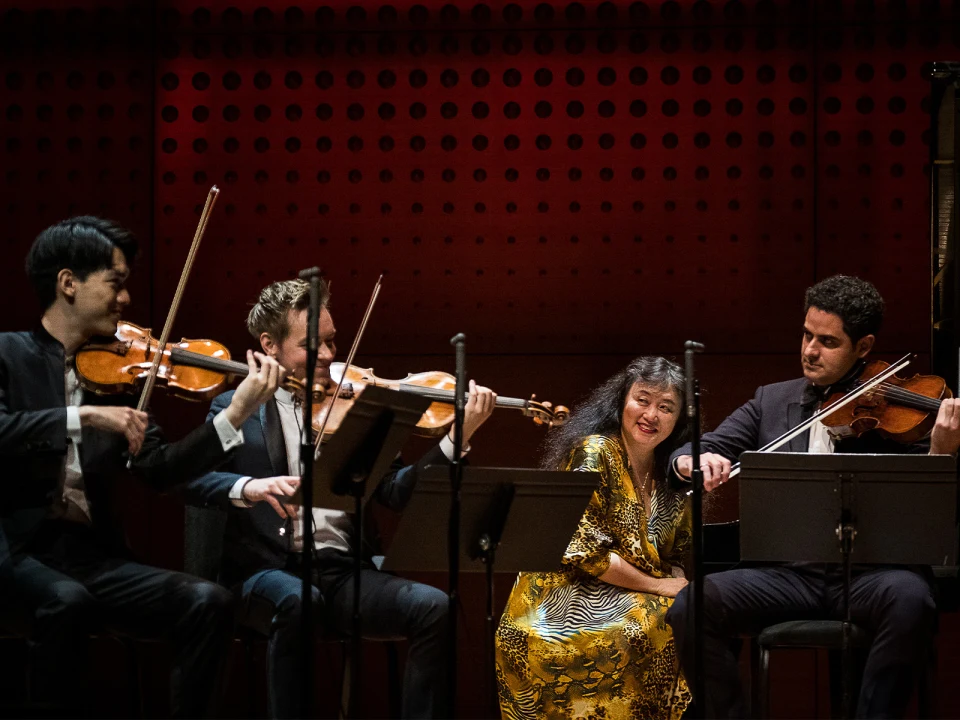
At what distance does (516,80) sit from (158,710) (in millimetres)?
2693

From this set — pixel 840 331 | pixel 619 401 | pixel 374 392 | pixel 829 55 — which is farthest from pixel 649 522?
pixel 829 55

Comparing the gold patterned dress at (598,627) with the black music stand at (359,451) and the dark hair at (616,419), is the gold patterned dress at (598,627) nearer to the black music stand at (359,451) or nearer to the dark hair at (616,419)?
the dark hair at (616,419)

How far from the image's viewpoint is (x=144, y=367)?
123 inches

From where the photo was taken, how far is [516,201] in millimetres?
4379

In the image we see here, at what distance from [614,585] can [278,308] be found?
50.0 inches

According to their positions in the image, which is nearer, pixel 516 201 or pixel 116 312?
pixel 116 312

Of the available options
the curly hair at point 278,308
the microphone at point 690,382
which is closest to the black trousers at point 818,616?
the microphone at point 690,382

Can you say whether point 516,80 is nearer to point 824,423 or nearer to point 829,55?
point 829,55

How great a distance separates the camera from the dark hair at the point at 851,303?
3.48m

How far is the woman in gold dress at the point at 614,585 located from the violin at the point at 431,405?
20 cm

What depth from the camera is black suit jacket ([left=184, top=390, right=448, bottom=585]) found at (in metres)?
3.27

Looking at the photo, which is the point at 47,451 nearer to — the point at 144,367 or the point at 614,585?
the point at 144,367

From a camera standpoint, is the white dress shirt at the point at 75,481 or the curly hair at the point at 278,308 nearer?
the white dress shirt at the point at 75,481

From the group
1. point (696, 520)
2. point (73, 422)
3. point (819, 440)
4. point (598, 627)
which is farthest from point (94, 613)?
point (819, 440)
